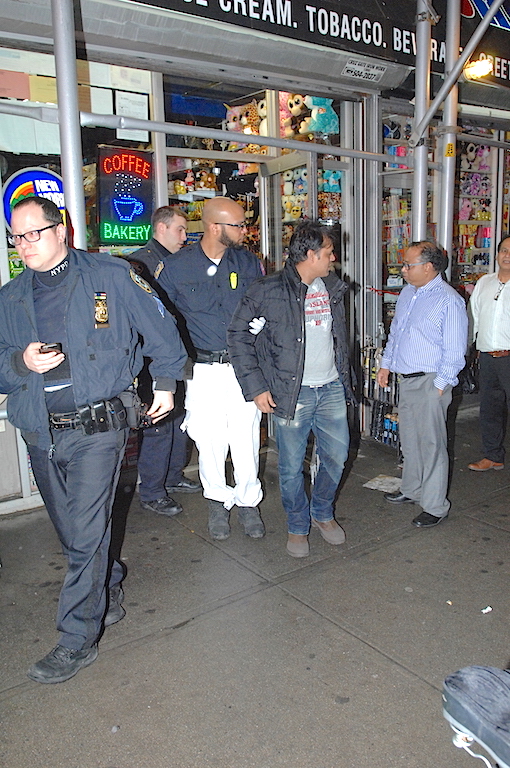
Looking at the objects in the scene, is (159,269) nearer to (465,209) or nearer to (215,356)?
(215,356)

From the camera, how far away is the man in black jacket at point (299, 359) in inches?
155

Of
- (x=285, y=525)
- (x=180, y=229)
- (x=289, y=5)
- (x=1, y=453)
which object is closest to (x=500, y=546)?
(x=285, y=525)

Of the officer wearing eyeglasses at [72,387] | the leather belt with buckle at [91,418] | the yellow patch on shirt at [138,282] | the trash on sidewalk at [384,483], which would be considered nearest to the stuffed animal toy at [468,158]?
the trash on sidewalk at [384,483]

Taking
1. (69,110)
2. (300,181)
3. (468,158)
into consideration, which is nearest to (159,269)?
(69,110)

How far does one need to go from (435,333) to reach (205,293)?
1.61 metres

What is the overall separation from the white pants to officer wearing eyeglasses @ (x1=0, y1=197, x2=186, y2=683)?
4.17 feet

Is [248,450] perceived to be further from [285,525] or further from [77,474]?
[77,474]

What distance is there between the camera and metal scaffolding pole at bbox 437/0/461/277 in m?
5.72

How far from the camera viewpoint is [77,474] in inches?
117

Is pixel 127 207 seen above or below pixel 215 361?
above

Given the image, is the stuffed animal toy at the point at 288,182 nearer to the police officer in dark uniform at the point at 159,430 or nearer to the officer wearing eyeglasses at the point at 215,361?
the police officer in dark uniform at the point at 159,430

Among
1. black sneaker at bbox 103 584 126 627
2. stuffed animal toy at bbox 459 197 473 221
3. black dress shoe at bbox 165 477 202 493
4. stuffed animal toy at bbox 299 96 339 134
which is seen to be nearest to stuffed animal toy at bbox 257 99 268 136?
stuffed animal toy at bbox 299 96 339 134

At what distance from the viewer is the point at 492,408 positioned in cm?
575

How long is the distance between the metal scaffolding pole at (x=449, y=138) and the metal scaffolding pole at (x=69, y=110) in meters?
3.47
